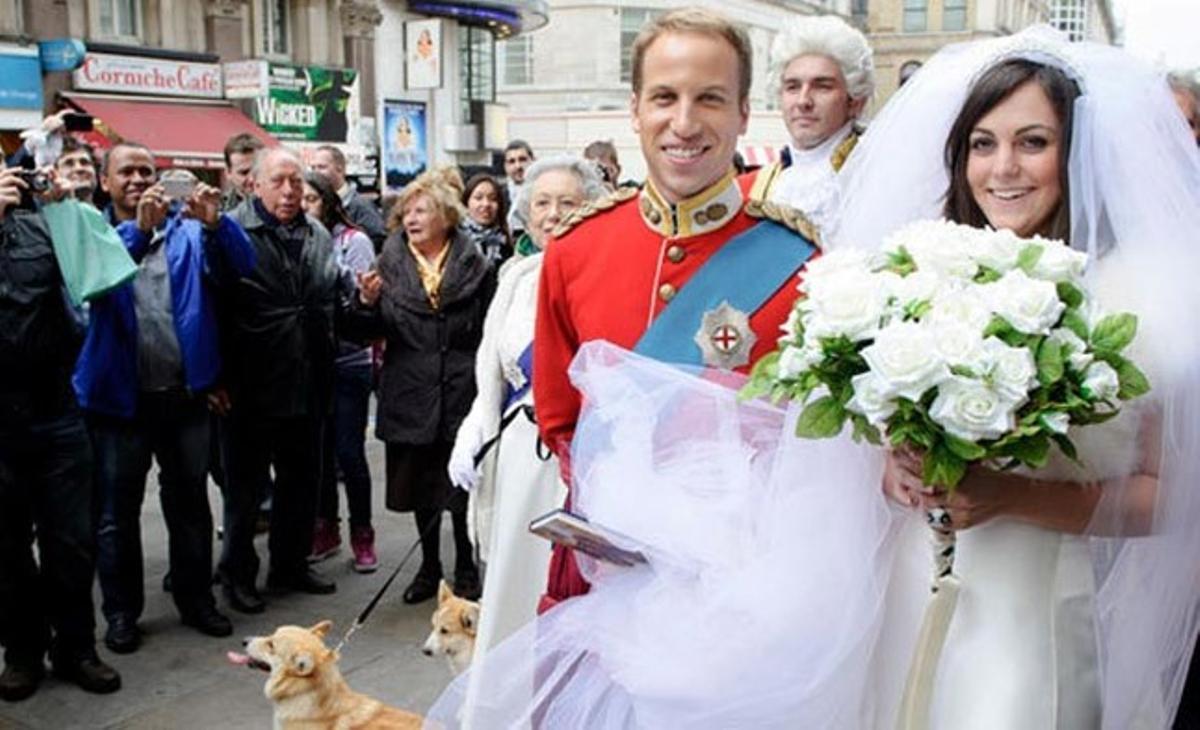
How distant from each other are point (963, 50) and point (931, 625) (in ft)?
3.66

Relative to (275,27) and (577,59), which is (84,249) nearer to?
(275,27)

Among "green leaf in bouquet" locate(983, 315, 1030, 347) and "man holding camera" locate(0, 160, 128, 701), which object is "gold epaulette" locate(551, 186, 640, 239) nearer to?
"green leaf in bouquet" locate(983, 315, 1030, 347)

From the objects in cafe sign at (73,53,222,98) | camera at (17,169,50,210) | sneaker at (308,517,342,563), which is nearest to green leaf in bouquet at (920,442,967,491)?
camera at (17,169,50,210)

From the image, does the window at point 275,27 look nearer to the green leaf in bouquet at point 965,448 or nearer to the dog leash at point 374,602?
the dog leash at point 374,602

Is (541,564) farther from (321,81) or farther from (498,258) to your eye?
(321,81)

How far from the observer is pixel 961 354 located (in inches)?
64.7

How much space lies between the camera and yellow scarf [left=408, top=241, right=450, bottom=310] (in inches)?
208

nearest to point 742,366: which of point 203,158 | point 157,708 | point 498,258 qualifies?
point 157,708

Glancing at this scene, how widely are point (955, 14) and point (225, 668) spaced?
5786 centimetres

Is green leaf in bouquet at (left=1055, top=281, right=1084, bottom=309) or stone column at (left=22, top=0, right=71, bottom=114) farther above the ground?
stone column at (left=22, top=0, right=71, bottom=114)

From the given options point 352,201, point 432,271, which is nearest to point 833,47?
point 432,271

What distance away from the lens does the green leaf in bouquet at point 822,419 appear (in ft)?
5.86

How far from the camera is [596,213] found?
268cm

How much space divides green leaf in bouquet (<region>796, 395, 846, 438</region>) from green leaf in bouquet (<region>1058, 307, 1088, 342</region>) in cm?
35
